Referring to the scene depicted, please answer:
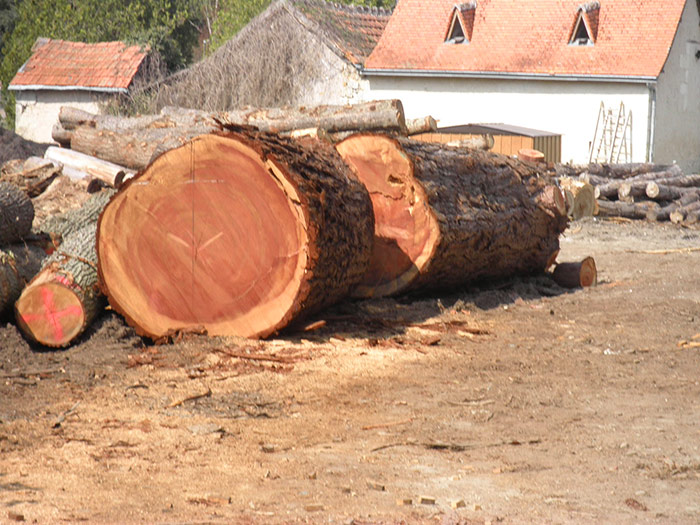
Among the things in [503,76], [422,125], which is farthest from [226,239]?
[503,76]

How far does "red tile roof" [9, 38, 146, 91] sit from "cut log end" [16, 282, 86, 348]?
26.5 m

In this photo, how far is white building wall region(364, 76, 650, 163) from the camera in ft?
81.8

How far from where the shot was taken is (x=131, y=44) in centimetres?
3431

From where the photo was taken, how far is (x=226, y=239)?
671 cm

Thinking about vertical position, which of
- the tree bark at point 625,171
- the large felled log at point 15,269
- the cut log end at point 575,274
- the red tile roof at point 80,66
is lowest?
the tree bark at point 625,171

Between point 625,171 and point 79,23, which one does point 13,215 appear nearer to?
point 625,171

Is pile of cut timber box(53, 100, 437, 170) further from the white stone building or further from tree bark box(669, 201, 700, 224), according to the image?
the white stone building

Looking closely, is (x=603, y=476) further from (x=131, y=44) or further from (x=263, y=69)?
(x=131, y=44)

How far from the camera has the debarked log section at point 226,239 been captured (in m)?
6.53

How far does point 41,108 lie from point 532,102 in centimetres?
1796

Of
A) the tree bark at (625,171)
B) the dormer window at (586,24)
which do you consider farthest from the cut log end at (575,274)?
the dormer window at (586,24)

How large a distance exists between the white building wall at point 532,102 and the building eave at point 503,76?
0.87ft

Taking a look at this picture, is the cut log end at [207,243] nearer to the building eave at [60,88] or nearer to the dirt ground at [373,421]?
the dirt ground at [373,421]

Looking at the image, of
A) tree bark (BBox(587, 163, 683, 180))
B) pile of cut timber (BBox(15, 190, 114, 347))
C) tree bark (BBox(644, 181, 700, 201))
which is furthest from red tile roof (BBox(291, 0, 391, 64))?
pile of cut timber (BBox(15, 190, 114, 347))
